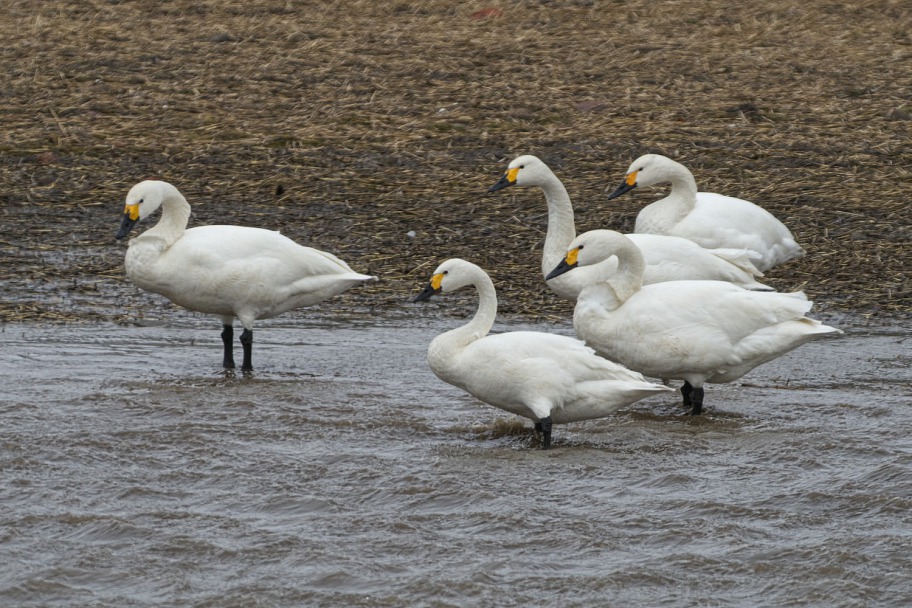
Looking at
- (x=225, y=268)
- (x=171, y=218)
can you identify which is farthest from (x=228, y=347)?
(x=171, y=218)

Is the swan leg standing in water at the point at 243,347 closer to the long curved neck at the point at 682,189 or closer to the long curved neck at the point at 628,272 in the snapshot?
the long curved neck at the point at 628,272

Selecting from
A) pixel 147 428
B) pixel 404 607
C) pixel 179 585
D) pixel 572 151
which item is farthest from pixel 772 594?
pixel 572 151

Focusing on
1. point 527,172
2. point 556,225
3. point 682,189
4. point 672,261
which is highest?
point 527,172

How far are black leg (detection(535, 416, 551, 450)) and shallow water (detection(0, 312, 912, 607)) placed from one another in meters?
0.11

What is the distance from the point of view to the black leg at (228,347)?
28.3 feet

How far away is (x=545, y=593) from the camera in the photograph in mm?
5305

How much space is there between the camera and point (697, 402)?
7.80 metres

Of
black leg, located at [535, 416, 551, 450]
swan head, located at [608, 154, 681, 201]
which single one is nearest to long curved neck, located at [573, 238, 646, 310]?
black leg, located at [535, 416, 551, 450]

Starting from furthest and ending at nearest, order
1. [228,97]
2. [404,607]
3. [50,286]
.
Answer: [228,97] < [50,286] < [404,607]

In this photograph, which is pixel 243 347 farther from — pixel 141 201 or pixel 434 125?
pixel 434 125

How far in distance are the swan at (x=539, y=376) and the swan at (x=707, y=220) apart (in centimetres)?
268

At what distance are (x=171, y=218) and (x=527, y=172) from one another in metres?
2.40

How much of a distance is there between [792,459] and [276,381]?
2.94m

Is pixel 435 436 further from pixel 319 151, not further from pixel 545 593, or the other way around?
pixel 319 151
